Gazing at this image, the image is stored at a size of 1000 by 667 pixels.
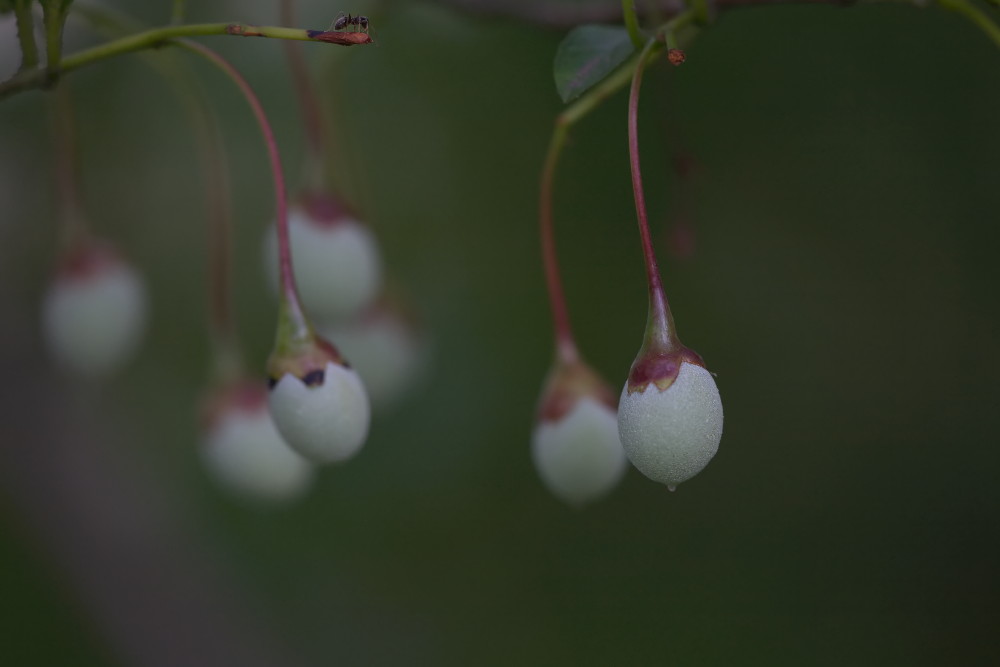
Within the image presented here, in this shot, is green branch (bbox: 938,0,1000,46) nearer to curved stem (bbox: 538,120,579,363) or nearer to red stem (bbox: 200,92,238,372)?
curved stem (bbox: 538,120,579,363)

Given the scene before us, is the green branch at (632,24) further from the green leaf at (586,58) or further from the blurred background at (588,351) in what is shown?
the blurred background at (588,351)

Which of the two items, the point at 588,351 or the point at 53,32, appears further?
the point at 588,351

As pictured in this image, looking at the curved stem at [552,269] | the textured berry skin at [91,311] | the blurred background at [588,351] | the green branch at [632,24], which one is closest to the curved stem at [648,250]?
the green branch at [632,24]

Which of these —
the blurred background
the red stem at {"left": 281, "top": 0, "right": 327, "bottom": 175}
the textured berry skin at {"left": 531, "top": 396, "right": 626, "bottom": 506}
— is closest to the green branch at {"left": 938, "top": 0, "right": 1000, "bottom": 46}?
the textured berry skin at {"left": 531, "top": 396, "right": 626, "bottom": 506}

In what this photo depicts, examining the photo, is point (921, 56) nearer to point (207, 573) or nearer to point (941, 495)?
point (941, 495)

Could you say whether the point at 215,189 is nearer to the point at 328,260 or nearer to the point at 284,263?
the point at 328,260

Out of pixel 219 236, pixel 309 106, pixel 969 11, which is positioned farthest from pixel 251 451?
pixel 969 11
